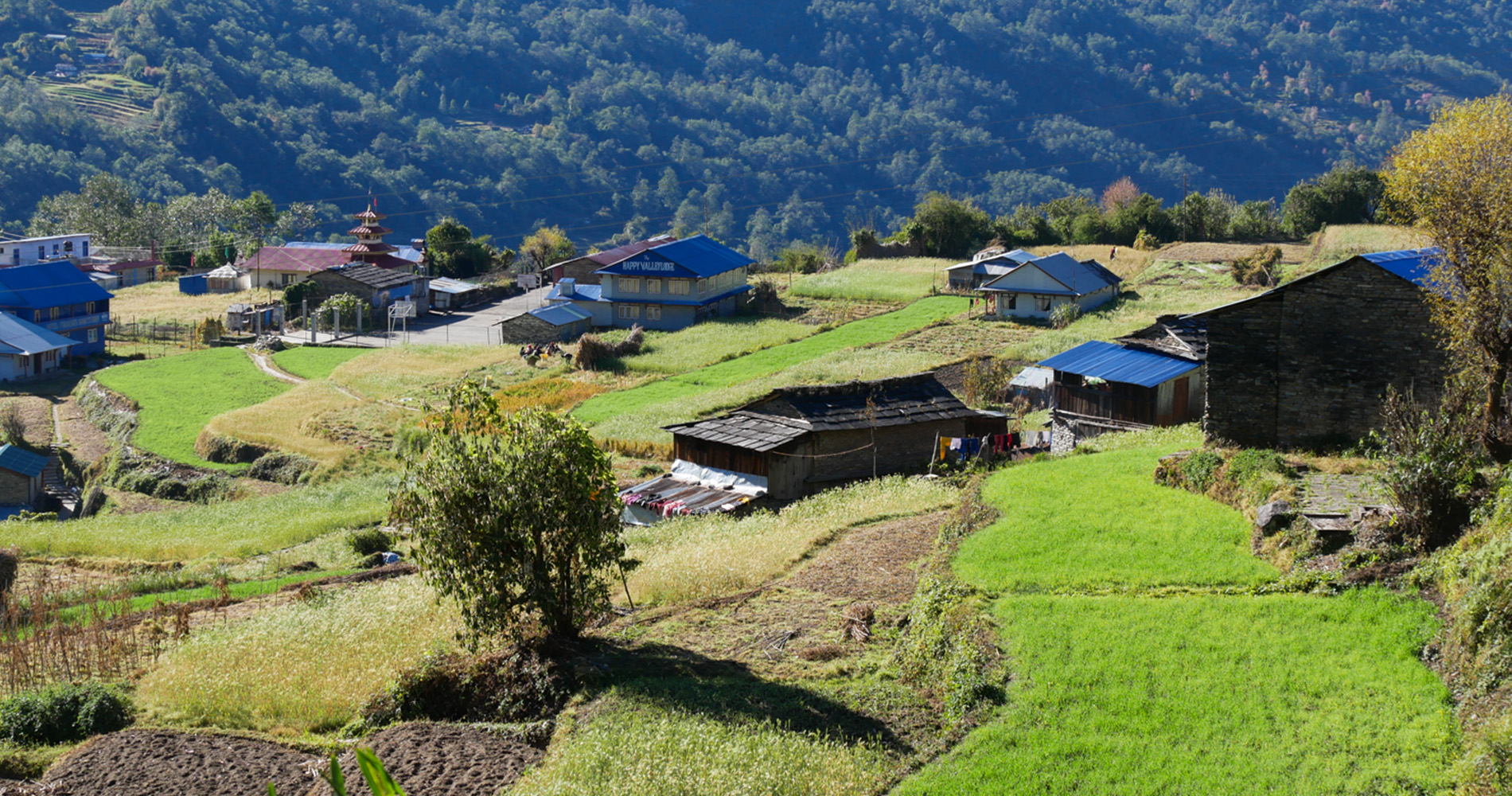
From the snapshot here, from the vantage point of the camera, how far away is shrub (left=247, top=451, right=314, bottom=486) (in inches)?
1657

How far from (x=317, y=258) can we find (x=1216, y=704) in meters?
84.3

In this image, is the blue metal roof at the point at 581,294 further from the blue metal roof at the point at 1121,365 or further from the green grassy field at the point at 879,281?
the blue metal roof at the point at 1121,365

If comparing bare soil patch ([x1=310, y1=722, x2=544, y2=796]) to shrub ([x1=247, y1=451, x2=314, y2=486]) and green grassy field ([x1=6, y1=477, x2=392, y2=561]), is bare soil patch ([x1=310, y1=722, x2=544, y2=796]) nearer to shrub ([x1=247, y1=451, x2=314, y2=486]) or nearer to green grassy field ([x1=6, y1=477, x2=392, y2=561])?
green grassy field ([x1=6, y1=477, x2=392, y2=561])

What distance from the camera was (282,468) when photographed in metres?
42.8

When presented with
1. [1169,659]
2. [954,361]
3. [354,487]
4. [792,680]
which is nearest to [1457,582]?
[1169,659]

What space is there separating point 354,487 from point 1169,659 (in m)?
30.8

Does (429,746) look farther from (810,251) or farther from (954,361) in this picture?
(810,251)

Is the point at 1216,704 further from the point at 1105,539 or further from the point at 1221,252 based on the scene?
the point at 1221,252

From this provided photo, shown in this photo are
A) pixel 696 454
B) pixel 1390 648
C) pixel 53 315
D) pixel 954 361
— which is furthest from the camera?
pixel 53 315

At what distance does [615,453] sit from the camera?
3984 cm

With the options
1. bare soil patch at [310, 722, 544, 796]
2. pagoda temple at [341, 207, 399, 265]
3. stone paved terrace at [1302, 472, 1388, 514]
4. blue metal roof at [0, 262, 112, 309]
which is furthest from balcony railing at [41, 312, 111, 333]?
stone paved terrace at [1302, 472, 1388, 514]

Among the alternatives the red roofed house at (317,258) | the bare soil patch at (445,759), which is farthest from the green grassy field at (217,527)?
the red roofed house at (317,258)

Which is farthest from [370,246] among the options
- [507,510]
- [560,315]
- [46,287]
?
[507,510]

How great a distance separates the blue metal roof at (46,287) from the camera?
6731 centimetres
